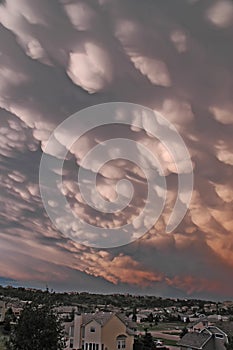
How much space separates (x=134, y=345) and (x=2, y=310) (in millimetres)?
33429

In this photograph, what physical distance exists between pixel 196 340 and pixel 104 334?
377 inches

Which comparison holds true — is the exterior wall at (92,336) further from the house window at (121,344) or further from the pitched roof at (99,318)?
the house window at (121,344)

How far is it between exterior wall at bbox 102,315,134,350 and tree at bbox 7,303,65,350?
60.4ft

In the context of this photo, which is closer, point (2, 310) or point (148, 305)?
point (2, 310)

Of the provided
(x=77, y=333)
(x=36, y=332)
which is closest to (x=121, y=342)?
(x=77, y=333)

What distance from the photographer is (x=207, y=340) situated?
4056 cm

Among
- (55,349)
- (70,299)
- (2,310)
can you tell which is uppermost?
(70,299)

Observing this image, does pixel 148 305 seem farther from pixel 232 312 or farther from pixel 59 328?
pixel 59 328

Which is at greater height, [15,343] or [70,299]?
[70,299]

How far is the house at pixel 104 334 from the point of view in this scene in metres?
44.1

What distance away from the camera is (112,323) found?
44750 mm

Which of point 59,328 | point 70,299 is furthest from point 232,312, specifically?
point 59,328

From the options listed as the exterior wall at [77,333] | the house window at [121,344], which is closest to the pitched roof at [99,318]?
the exterior wall at [77,333]

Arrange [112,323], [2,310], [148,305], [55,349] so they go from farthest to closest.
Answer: [148,305]
[2,310]
[112,323]
[55,349]
